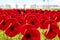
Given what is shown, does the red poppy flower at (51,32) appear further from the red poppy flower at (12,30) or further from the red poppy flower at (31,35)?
the red poppy flower at (12,30)

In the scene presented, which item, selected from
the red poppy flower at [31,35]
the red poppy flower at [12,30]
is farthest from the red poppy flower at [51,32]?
the red poppy flower at [12,30]

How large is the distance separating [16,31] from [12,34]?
0.07 meters

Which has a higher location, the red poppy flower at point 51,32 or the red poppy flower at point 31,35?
the red poppy flower at point 31,35

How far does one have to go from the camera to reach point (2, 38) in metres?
3.67

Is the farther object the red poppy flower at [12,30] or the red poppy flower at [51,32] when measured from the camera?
the red poppy flower at [12,30]

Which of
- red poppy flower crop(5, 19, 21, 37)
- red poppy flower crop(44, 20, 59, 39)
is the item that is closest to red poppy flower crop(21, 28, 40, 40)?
red poppy flower crop(44, 20, 59, 39)

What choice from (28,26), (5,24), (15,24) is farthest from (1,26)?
(28,26)

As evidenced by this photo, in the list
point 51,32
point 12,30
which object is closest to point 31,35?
point 51,32

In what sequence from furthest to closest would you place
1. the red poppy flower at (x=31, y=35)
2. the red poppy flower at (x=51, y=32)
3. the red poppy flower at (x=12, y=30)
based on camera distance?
the red poppy flower at (x=12, y=30) < the red poppy flower at (x=51, y=32) < the red poppy flower at (x=31, y=35)

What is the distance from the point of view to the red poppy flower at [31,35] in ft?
7.64

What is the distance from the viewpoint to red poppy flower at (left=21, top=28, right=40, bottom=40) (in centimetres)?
233

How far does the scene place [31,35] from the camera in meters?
2.35

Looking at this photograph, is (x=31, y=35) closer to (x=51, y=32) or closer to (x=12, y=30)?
(x=51, y=32)

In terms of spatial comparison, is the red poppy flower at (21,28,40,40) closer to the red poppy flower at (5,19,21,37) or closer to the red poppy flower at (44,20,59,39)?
the red poppy flower at (44,20,59,39)
